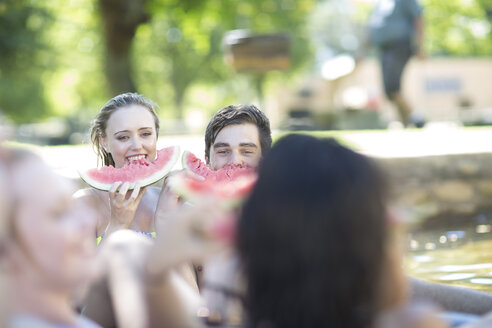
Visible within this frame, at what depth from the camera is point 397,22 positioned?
34.7 ft

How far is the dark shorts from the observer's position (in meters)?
10.8

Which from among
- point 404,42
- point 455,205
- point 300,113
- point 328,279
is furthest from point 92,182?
point 300,113

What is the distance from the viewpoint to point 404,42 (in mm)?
10719

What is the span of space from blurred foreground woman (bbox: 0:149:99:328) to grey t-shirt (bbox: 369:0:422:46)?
385 inches

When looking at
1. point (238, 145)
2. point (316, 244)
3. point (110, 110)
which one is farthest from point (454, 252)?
point (316, 244)

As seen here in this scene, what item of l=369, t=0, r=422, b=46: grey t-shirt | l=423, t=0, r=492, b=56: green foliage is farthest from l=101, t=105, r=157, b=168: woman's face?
l=423, t=0, r=492, b=56: green foliage

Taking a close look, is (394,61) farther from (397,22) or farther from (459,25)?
(459,25)

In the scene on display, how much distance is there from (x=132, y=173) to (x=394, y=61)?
842 centimetres

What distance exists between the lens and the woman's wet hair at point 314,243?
1.55 m

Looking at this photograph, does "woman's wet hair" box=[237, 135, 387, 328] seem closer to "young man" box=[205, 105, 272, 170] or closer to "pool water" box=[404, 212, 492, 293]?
"young man" box=[205, 105, 272, 170]

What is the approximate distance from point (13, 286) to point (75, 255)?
18 cm

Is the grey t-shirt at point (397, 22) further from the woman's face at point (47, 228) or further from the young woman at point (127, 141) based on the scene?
the woman's face at point (47, 228)

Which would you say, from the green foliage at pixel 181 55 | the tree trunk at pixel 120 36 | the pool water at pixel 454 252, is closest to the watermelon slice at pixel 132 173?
the pool water at pixel 454 252

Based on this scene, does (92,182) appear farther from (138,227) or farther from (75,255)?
(75,255)
